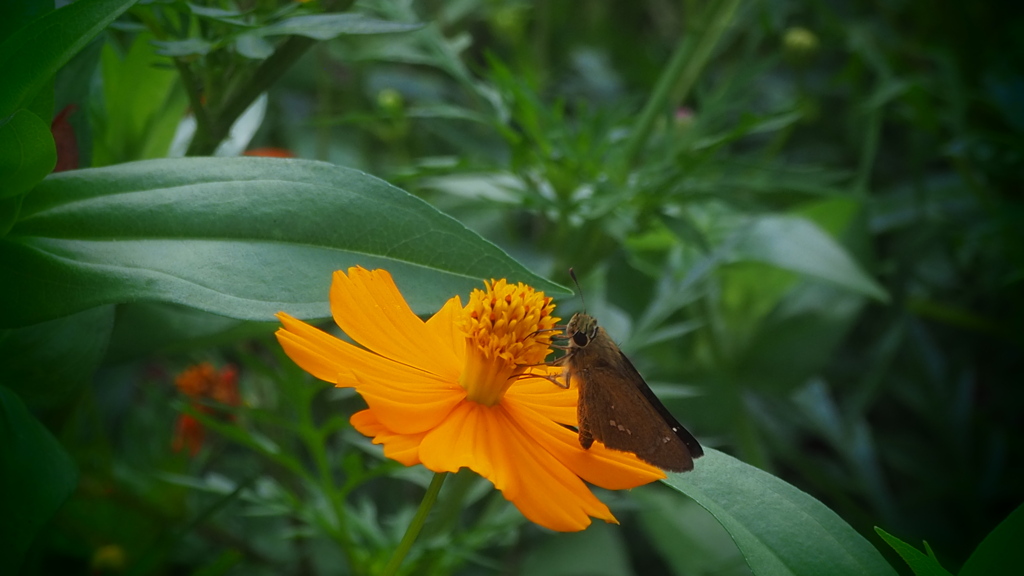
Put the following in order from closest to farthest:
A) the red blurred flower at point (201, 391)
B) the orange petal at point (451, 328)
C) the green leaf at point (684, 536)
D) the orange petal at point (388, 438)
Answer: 1. the orange petal at point (388, 438)
2. the orange petal at point (451, 328)
3. the red blurred flower at point (201, 391)
4. the green leaf at point (684, 536)

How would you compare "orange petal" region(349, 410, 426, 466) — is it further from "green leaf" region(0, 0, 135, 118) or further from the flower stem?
"green leaf" region(0, 0, 135, 118)

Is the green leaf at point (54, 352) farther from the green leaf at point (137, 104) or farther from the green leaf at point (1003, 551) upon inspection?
the green leaf at point (1003, 551)

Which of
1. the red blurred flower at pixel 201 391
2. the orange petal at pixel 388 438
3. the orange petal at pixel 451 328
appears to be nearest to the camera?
the orange petal at pixel 388 438

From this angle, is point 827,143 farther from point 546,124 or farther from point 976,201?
point 546,124

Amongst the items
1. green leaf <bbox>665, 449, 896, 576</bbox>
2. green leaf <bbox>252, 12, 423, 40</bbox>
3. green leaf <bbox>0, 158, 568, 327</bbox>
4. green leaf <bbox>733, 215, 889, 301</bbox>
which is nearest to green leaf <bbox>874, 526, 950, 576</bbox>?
green leaf <bbox>665, 449, 896, 576</bbox>

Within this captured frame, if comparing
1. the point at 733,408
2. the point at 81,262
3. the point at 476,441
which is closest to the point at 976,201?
the point at 733,408

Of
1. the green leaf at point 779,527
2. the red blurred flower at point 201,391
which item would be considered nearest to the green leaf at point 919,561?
the green leaf at point 779,527

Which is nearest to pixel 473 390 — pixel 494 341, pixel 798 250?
pixel 494 341
